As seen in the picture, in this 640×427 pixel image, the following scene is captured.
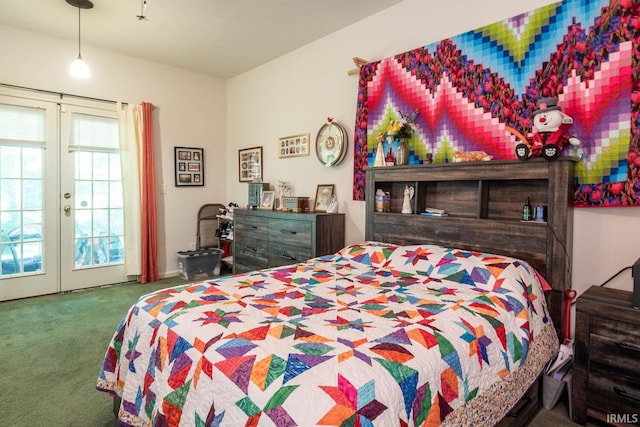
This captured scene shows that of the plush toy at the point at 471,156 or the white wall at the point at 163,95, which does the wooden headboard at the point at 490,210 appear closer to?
the plush toy at the point at 471,156

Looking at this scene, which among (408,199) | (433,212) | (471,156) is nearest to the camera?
(471,156)

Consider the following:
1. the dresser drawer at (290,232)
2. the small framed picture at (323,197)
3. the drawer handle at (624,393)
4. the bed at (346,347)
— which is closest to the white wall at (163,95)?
the dresser drawer at (290,232)

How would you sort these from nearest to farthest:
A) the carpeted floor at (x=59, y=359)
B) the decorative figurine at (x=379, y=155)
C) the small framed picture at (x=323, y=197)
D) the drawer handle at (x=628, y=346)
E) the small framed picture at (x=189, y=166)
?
1. the drawer handle at (x=628, y=346)
2. the carpeted floor at (x=59, y=359)
3. the decorative figurine at (x=379, y=155)
4. the small framed picture at (x=323, y=197)
5. the small framed picture at (x=189, y=166)

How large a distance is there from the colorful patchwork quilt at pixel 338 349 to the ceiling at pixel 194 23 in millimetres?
2332

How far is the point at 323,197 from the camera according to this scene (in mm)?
3604

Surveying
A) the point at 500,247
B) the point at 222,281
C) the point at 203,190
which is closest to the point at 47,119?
the point at 203,190

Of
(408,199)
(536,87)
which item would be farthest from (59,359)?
(536,87)

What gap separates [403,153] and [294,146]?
156cm

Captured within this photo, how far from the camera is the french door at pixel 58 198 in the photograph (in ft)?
11.8

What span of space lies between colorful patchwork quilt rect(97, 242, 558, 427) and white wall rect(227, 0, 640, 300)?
51 centimetres

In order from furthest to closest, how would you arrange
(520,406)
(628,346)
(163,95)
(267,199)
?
1. (163,95)
2. (267,199)
3. (520,406)
4. (628,346)

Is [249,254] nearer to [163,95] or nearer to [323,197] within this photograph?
[323,197]

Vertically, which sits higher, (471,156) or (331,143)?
(331,143)

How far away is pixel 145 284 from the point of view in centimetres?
428
